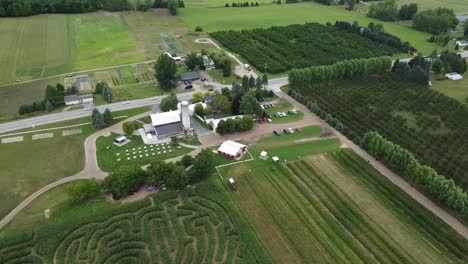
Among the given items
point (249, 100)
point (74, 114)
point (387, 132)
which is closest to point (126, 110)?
point (74, 114)

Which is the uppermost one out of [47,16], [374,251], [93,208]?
[47,16]

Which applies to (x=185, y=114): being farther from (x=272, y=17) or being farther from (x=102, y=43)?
(x=272, y=17)

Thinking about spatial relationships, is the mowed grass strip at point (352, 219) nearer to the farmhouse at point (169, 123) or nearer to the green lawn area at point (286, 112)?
the green lawn area at point (286, 112)

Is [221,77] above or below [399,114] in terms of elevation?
above

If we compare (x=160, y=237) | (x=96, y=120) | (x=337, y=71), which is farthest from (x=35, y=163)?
(x=337, y=71)

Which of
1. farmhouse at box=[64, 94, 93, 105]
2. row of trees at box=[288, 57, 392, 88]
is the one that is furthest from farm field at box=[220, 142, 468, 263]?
farmhouse at box=[64, 94, 93, 105]

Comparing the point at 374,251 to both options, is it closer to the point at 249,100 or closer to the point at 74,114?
the point at 249,100

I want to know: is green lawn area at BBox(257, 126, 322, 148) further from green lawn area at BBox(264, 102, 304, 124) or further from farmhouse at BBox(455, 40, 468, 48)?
farmhouse at BBox(455, 40, 468, 48)
